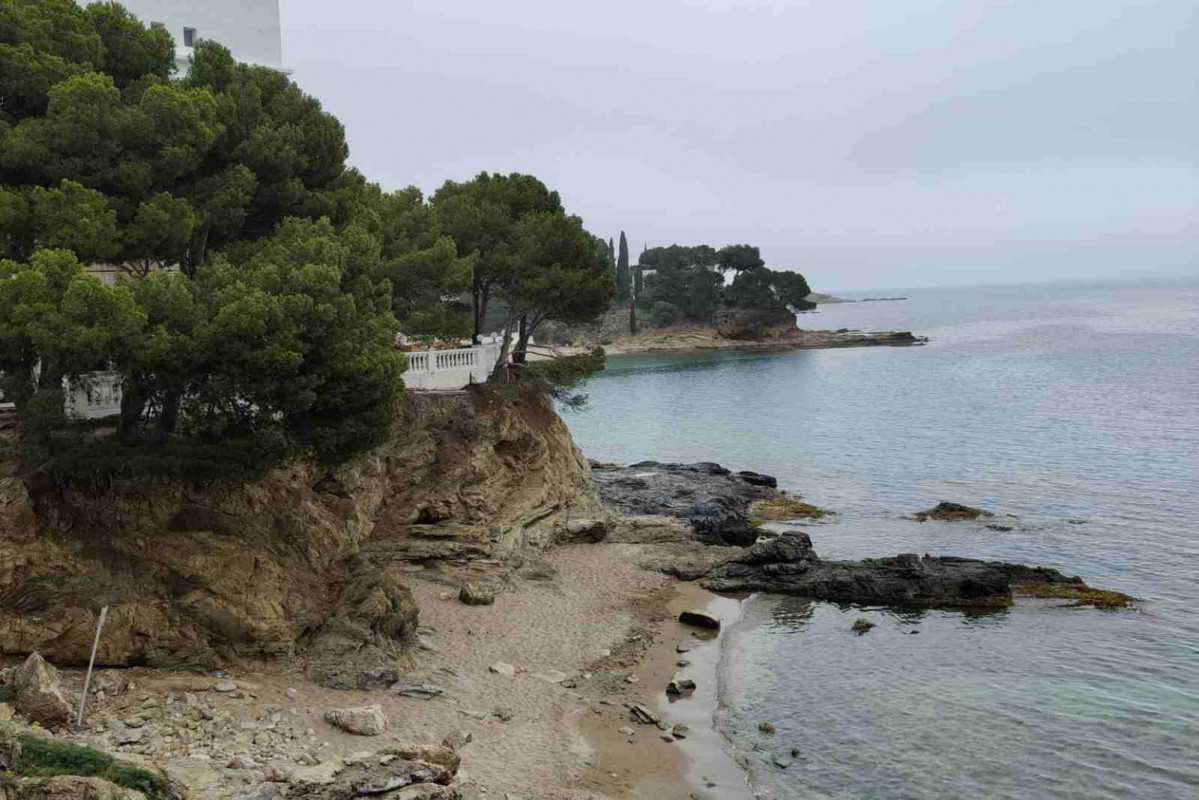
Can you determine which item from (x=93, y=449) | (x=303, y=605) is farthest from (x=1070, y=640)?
(x=93, y=449)

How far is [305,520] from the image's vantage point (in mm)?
21875

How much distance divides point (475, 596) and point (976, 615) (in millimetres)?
15158

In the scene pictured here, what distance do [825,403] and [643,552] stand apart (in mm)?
48243

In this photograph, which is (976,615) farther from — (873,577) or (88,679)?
(88,679)

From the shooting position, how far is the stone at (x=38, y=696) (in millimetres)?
14812

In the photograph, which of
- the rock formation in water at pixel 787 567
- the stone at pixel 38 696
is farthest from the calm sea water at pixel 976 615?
the stone at pixel 38 696

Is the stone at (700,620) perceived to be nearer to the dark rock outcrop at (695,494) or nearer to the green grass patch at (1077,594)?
the dark rock outcrop at (695,494)

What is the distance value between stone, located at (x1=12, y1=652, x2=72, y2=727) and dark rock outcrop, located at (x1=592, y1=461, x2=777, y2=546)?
25040mm

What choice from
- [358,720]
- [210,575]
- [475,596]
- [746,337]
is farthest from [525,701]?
[746,337]

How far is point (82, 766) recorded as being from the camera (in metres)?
12.4

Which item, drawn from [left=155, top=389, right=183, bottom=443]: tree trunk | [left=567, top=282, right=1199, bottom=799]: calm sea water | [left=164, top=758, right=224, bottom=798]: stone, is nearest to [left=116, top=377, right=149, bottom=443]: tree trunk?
[left=155, top=389, right=183, bottom=443]: tree trunk

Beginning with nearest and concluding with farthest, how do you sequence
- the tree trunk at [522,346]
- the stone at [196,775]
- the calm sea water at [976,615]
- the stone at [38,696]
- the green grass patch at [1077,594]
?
the stone at [196,775] < the stone at [38,696] < the calm sea water at [976,615] < the green grass patch at [1077,594] < the tree trunk at [522,346]

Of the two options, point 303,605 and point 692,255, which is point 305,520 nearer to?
point 303,605

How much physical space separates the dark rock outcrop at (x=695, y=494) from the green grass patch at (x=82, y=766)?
26.0 metres
